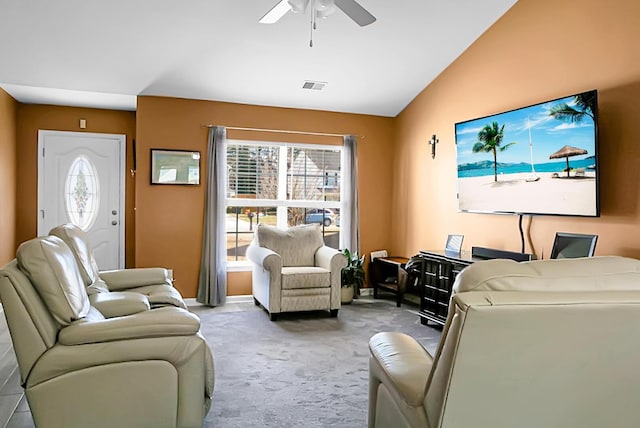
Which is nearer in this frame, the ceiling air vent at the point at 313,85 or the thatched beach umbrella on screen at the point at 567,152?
the thatched beach umbrella on screen at the point at 567,152

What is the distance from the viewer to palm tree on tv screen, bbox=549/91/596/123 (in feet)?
10.1

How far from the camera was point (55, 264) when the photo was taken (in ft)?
6.78

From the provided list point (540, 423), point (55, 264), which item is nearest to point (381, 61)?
point (55, 264)

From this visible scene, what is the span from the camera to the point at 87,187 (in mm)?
5754

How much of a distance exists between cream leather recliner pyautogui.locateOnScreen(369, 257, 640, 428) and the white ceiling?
10.2 feet

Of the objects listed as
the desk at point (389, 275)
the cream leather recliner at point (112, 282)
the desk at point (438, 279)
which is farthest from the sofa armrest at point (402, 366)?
the desk at point (389, 275)

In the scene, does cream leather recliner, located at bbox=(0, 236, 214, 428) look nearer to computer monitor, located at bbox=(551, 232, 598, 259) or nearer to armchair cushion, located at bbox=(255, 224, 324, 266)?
computer monitor, located at bbox=(551, 232, 598, 259)

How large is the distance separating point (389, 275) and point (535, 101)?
276 cm

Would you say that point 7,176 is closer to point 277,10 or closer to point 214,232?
point 214,232

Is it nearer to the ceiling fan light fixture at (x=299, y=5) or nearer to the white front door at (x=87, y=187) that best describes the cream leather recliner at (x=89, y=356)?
the ceiling fan light fixture at (x=299, y=5)

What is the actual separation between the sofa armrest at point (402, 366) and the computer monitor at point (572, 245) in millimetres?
1943

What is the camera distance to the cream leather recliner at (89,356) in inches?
78.0

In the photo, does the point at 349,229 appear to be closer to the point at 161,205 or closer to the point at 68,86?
the point at 161,205

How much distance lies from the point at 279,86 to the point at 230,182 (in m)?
1.30
